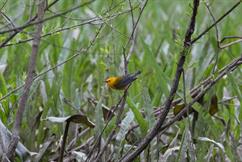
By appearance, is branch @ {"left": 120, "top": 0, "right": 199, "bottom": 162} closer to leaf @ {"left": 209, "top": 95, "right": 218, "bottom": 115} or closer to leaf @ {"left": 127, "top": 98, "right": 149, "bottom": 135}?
leaf @ {"left": 127, "top": 98, "right": 149, "bottom": 135}

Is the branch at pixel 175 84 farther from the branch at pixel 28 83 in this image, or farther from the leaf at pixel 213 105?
the leaf at pixel 213 105

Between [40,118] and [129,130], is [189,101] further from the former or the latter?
[40,118]

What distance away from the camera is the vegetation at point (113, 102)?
82.4 inches

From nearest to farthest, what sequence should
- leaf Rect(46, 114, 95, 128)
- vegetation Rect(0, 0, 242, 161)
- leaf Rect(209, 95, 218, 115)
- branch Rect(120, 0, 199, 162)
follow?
branch Rect(120, 0, 199, 162)
vegetation Rect(0, 0, 242, 161)
leaf Rect(46, 114, 95, 128)
leaf Rect(209, 95, 218, 115)

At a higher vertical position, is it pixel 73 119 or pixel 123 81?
pixel 123 81

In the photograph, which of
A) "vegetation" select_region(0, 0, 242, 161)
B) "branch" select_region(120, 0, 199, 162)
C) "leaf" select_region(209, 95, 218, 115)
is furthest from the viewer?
"leaf" select_region(209, 95, 218, 115)

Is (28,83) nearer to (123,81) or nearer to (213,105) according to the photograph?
(123,81)

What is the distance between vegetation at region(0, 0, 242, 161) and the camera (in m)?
2.09

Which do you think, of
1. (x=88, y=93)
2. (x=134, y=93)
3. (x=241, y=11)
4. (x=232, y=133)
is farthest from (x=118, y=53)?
(x=241, y=11)

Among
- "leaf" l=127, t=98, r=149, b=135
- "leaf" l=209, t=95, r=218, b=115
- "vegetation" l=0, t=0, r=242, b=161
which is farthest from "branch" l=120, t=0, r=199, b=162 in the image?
"leaf" l=209, t=95, r=218, b=115

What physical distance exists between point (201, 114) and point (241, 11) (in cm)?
245

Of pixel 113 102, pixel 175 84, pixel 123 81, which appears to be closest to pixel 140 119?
pixel 123 81

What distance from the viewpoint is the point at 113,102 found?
288 centimetres

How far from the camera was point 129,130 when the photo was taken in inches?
98.0
